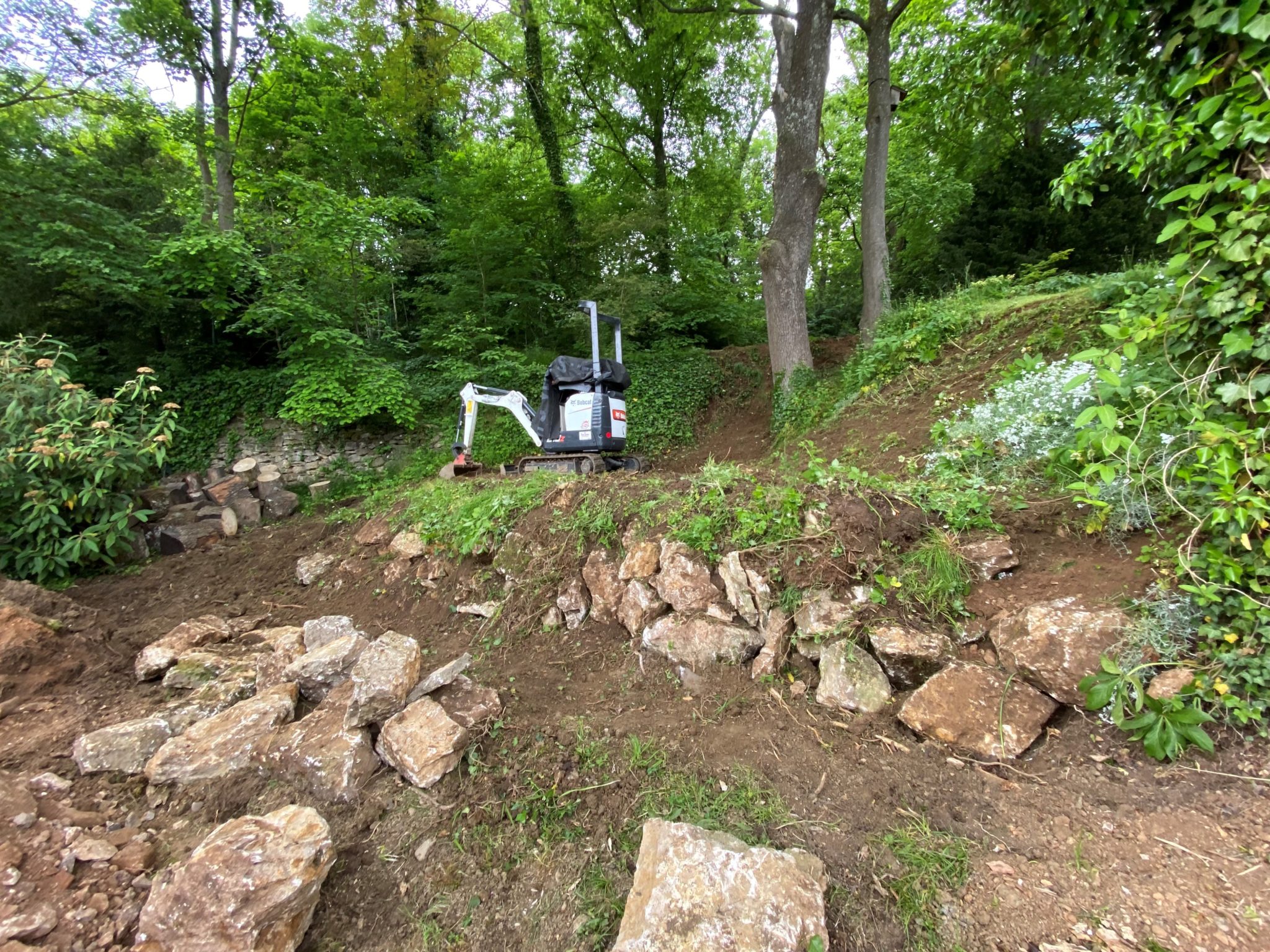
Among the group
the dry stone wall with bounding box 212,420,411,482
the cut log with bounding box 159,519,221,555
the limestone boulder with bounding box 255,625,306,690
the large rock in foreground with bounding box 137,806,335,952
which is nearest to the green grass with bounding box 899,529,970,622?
the large rock in foreground with bounding box 137,806,335,952

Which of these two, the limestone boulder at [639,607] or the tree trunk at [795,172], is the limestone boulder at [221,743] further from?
the tree trunk at [795,172]

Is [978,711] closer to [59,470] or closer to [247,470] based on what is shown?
[59,470]

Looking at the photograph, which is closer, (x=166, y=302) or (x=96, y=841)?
(x=96, y=841)

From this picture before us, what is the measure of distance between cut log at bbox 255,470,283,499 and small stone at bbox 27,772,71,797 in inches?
239

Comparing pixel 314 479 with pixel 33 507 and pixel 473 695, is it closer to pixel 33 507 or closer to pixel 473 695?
pixel 33 507

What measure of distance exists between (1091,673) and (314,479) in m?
9.73

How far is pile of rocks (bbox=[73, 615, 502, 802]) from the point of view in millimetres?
2555

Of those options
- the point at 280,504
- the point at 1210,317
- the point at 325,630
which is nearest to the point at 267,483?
the point at 280,504

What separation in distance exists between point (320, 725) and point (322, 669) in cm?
47

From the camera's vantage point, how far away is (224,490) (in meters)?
7.57

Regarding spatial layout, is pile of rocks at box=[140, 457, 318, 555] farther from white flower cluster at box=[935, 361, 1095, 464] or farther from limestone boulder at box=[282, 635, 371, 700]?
white flower cluster at box=[935, 361, 1095, 464]

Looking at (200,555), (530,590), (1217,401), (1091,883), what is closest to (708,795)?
(1091,883)

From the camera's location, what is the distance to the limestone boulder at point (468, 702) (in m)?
2.72

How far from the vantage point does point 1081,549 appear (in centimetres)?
254
